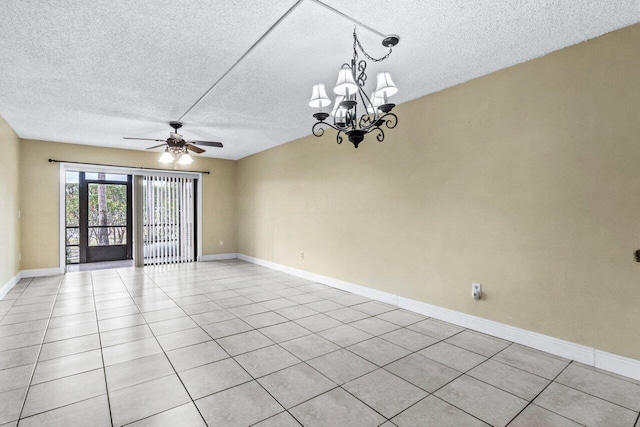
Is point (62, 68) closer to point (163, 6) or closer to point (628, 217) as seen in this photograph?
point (163, 6)

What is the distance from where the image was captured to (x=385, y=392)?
2186 millimetres

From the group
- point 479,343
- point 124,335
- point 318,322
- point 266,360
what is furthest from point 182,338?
point 479,343

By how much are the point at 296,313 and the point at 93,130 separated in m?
4.52

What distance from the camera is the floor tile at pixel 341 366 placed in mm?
2395

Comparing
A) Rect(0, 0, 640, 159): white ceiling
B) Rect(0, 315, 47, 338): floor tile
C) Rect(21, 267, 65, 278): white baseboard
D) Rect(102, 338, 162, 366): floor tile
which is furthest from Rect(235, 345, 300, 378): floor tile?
Rect(21, 267, 65, 278): white baseboard

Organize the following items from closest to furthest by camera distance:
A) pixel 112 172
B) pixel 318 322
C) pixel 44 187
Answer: pixel 318 322
pixel 44 187
pixel 112 172

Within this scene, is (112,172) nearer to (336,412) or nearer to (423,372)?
(336,412)

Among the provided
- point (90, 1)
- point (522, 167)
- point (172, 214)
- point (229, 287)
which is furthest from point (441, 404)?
point (172, 214)

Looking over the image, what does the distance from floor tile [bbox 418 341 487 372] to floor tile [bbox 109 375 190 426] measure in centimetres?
197

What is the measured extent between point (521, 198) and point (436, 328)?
155 cm

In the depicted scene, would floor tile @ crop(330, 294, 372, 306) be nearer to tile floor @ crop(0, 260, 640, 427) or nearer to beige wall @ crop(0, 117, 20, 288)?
tile floor @ crop(0, 260, 640, 427)

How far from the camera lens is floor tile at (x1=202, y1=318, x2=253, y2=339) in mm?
3190

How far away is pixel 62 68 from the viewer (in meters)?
3.00

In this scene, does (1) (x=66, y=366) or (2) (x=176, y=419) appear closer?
(2) (x=176, y=419)
